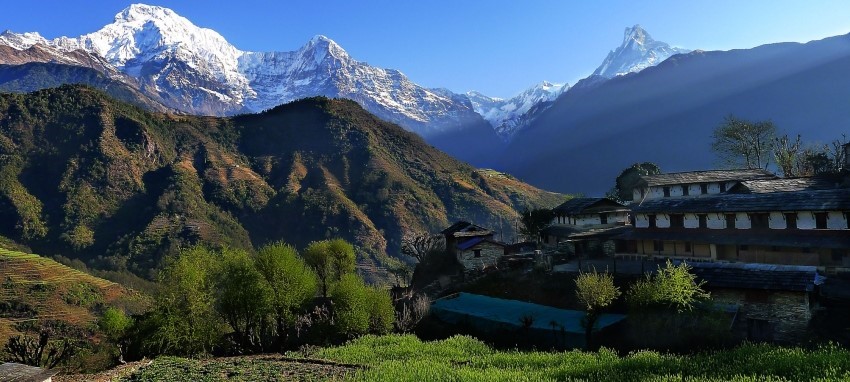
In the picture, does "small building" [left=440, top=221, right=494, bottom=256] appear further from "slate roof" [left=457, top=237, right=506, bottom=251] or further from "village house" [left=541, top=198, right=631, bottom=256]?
"village house" [left=541, top=198, right=631, bottom=256]

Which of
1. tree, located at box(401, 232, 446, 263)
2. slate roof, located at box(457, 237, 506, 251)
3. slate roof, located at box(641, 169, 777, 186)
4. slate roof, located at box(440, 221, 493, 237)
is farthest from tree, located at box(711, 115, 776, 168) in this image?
tree, located at box(401, 232, 446, 263)

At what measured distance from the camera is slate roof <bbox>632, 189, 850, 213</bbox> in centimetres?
3195

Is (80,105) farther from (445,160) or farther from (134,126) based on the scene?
(445,160)

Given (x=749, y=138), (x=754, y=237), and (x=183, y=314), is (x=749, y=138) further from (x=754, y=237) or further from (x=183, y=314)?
(x=183, y=314)

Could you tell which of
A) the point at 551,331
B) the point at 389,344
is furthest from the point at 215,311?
Answer: the point at 551,331

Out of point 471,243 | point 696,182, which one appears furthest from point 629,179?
point 471,243

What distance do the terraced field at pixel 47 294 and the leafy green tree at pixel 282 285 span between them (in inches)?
1605

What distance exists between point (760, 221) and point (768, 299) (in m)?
9.68

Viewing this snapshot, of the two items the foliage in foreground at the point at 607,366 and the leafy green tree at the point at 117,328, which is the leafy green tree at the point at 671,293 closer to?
the foliage in foreground at the point at 607,366

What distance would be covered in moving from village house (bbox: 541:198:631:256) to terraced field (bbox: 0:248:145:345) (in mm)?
55785

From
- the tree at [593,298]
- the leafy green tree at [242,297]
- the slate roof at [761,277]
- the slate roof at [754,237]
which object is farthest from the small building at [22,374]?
the slate roof at [754,237]

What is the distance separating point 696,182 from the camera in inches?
2210

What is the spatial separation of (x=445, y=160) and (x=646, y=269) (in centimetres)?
15957

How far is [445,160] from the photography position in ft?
641
